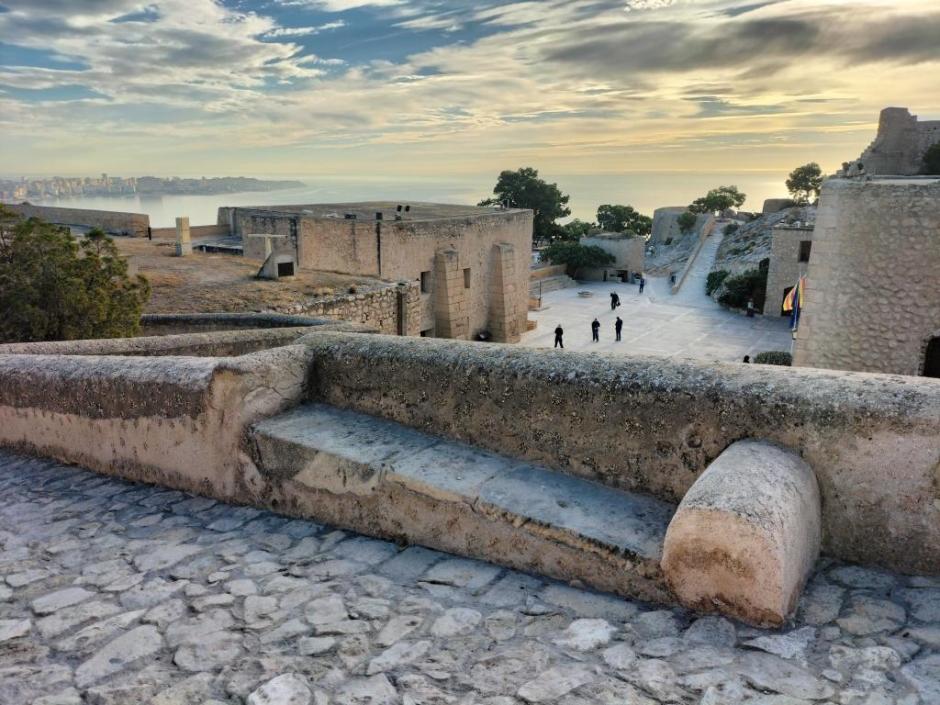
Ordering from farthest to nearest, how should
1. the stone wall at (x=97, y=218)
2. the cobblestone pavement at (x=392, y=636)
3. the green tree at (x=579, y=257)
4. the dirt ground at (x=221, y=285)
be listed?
the green tree at (x=579, y=257) < the stone wall at (x=97, y=218) < the dirt ground at (x=221, y=285) < the cobblestone pavement at (x=392, y=636)

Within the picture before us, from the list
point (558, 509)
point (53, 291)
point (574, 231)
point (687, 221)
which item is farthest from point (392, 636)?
point (687, 221)

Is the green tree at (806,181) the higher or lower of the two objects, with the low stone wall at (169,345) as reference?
higher

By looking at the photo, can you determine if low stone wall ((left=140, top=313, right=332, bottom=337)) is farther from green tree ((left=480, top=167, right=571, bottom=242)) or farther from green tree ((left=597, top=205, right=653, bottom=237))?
green tree ((left=597, top=205, right=653, bottom=237))

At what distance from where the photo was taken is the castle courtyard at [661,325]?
82.8ft

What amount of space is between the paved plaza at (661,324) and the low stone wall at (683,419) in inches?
708

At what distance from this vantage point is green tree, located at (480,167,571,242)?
58.8 meters

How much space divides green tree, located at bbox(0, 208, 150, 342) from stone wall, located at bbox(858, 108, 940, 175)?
40457 millimetres

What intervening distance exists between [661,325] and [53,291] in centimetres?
2471

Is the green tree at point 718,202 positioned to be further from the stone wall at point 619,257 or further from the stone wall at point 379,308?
the stone wall at point 379,308

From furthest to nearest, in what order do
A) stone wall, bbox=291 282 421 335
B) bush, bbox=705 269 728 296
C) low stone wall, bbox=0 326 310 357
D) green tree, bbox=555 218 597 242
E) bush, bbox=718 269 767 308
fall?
green tree, bbox=555 218 597 242 → bush, bbox=705 269 728 296 → bush, bbox=718 269 767 308 → stone wall, bbox=291 282 421 335 → low stone wall, bbox=0 326 310 357

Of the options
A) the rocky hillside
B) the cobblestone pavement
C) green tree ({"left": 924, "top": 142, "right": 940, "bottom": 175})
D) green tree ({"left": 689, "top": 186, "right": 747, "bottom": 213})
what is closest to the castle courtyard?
the rocky hillside

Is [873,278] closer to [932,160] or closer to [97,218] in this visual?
[97,218]

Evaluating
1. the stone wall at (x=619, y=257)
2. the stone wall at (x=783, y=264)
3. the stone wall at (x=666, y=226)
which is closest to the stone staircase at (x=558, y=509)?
the stone wall at (x=783, y=264)

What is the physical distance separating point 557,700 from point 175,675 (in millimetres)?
1236
